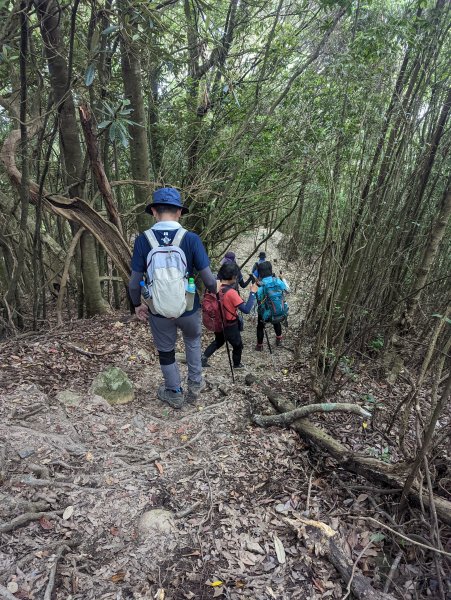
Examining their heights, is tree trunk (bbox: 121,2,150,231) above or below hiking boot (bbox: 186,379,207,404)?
above

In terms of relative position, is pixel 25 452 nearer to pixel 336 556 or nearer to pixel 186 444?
pixel 186 444

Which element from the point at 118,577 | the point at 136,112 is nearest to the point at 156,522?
the point at 118,577

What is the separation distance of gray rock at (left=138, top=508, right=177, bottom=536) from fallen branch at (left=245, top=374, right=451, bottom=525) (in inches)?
49.7

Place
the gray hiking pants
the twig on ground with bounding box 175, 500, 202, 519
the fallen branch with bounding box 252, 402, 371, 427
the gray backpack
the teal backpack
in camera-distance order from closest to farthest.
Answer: the twig on ground with bounding box 175, 500, 202, 519 → the fallen branch with bounding box 252, 402, 371, 427 → the gray backpack → the gray hiking pants → the teal backpack

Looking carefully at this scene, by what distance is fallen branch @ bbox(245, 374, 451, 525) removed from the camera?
2102 mm

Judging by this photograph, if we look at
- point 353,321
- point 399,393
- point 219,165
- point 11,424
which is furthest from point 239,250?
point 11,424

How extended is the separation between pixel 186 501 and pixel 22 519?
981 millimetres

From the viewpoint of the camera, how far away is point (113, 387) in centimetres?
343

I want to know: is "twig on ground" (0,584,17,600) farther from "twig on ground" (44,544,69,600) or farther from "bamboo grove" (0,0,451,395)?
"bamboo grove" (0,0,451,395)

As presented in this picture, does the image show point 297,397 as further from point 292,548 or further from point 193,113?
point 193,113

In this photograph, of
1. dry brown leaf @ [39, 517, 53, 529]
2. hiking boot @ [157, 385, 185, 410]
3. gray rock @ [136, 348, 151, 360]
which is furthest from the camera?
gray rock @ [136, 348, 151, 360]

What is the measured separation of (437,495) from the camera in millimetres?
2211

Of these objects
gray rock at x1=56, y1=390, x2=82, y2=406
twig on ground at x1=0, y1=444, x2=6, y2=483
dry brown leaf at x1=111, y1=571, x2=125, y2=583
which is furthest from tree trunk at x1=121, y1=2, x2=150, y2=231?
dry brown leaf at x1=111, y1=571, x2=125, y2=583

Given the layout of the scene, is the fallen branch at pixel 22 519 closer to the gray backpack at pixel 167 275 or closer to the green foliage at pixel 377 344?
the gray backpack at pixel 167 275
